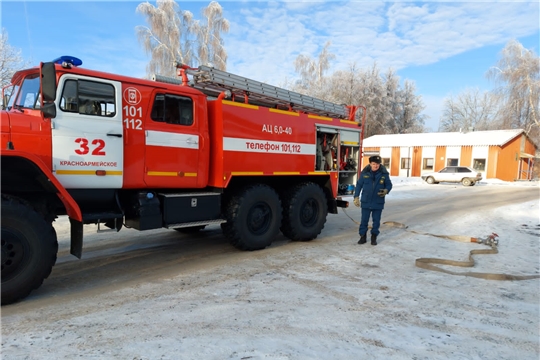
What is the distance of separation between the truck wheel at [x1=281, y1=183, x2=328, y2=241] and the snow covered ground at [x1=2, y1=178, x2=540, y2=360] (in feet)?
1.79

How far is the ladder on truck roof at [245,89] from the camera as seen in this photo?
565 cm

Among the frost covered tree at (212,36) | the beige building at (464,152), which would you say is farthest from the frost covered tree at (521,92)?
the frost covered tree at (212,36)

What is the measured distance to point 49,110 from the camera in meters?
4.00

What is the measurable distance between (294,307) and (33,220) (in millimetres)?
3021

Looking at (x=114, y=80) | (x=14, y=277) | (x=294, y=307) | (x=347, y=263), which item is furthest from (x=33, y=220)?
(x=347, y=263)

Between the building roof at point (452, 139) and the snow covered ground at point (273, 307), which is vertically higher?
the building roof at point (452, 139)

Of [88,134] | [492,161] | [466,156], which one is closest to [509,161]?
[492,161]

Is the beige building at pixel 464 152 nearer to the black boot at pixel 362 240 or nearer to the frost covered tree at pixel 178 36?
the frost covered tree at pixel 178 36

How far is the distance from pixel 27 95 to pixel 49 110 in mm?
669

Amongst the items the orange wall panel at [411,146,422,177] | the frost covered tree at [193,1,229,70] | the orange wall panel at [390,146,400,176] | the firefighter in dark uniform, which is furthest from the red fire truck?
the orange wall panel at [390,146,400,176]

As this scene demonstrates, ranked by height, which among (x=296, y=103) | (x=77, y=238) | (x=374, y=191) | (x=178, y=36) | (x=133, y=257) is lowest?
(x=133, y=257)

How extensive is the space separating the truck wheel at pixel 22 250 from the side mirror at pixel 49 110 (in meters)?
1.03

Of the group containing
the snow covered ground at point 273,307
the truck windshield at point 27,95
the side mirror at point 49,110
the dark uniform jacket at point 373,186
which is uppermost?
the truck windshield at point 27,95

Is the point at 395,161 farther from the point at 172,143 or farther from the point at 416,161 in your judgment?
the point at 172,143
